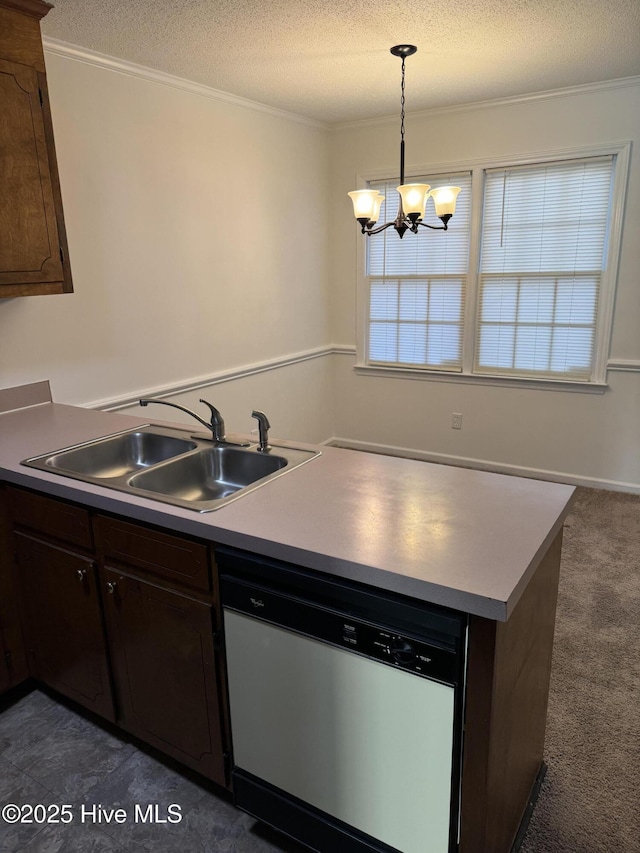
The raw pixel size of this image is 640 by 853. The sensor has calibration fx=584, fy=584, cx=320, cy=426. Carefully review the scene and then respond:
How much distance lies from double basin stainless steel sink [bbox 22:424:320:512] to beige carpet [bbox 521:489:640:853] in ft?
4.20

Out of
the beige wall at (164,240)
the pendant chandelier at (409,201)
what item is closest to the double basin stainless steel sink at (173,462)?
the beige wall at (164,240)

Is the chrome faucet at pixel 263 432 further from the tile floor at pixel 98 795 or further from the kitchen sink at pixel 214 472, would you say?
the tile floor at pixel 98 795

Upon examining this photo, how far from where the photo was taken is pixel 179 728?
172cm

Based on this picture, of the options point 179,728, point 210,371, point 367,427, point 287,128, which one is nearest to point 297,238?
point 287,128

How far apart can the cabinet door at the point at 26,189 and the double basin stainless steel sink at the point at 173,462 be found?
664mm

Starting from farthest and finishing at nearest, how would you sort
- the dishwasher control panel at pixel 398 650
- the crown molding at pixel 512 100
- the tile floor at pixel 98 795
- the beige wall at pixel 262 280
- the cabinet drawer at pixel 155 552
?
the crown molding at pixel 512 100, the beige wall at pixel 262 280, the tile floor at pixel 98 795, the cabinet drawer at pixel 155 552, the dishwasher control panel at pixel 398 650

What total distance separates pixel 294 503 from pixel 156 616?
53 centimetres

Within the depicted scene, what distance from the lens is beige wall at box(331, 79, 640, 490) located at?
369cm

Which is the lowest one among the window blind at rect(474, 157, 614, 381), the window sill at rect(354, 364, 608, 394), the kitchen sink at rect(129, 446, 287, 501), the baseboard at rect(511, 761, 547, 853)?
the baseboard at rect(511, 761, 547, 853)

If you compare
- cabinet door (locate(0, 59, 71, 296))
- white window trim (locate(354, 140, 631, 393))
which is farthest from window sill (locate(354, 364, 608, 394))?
cabinet door (locate(0, 59, 71, 296))

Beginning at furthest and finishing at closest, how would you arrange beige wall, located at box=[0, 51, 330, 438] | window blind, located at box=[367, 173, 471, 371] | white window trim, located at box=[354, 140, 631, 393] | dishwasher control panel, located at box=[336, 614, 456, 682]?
1. window blind, located at box=[367, 173, 471, 371]
2. white window trim, located at box=[354, 140, 631, 393]
3. beige wall, located at box=[0, 51, 330, 438]
4. dishwasher control panel, located at box=[336, 614, 456, 682]

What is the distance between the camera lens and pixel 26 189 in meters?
2.14

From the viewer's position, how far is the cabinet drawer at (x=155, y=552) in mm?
1531

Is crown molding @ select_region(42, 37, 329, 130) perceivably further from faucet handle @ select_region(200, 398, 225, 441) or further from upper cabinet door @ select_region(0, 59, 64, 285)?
faucet handle @ select_region(200, 398, 225, 441)
